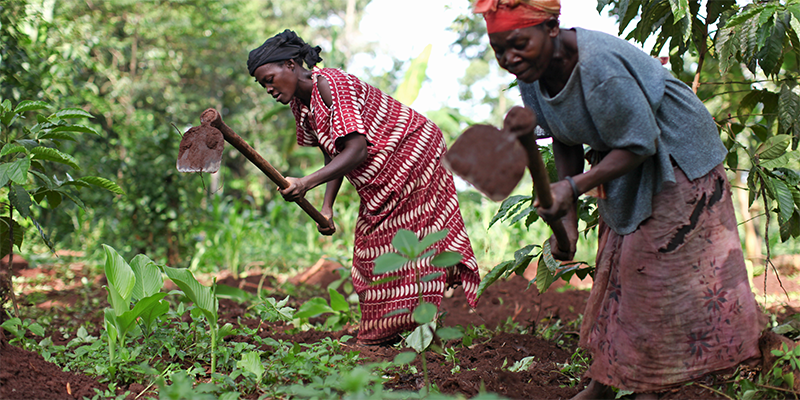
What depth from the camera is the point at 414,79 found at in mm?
6121

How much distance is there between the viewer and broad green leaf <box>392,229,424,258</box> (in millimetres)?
1341

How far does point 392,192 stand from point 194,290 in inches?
35.7

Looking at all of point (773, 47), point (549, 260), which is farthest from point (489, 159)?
point (773, 47)

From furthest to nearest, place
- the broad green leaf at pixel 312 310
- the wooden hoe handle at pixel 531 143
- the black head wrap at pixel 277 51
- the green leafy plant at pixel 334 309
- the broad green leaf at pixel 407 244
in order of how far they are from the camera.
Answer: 1. the green leafy plant at pixel 334 309
2. the broad green leaf at pixel 312 310
3. the black head wrap at pixel 277 51
4. the broad green leaf at pixel 407 244
5. the wooden hoe handle at pixel 531 143

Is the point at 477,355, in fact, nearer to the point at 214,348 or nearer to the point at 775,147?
the point at 214,348

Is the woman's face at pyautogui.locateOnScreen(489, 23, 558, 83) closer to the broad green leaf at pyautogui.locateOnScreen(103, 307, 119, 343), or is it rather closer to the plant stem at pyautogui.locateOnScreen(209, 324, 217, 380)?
the plant stem at pyautogui.locateOnScreen(209, 324, 217, 380)

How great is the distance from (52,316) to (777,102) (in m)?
3.62

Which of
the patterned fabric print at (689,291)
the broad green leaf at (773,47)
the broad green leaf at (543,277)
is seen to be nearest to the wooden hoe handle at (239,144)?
the broad green leaf at (543,277)

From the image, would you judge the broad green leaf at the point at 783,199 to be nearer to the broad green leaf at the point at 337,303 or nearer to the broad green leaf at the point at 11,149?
the broad green leaf at the point at 337,303

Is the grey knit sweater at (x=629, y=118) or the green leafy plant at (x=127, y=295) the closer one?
the grey knit sweater at (x=629, y=118)

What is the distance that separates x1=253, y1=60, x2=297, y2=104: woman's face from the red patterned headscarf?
115 centimetres

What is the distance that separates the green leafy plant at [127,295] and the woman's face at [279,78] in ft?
2.81

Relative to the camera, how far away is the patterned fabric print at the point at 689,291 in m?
1.50

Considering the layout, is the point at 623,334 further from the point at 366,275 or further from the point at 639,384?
the point at 366,275
